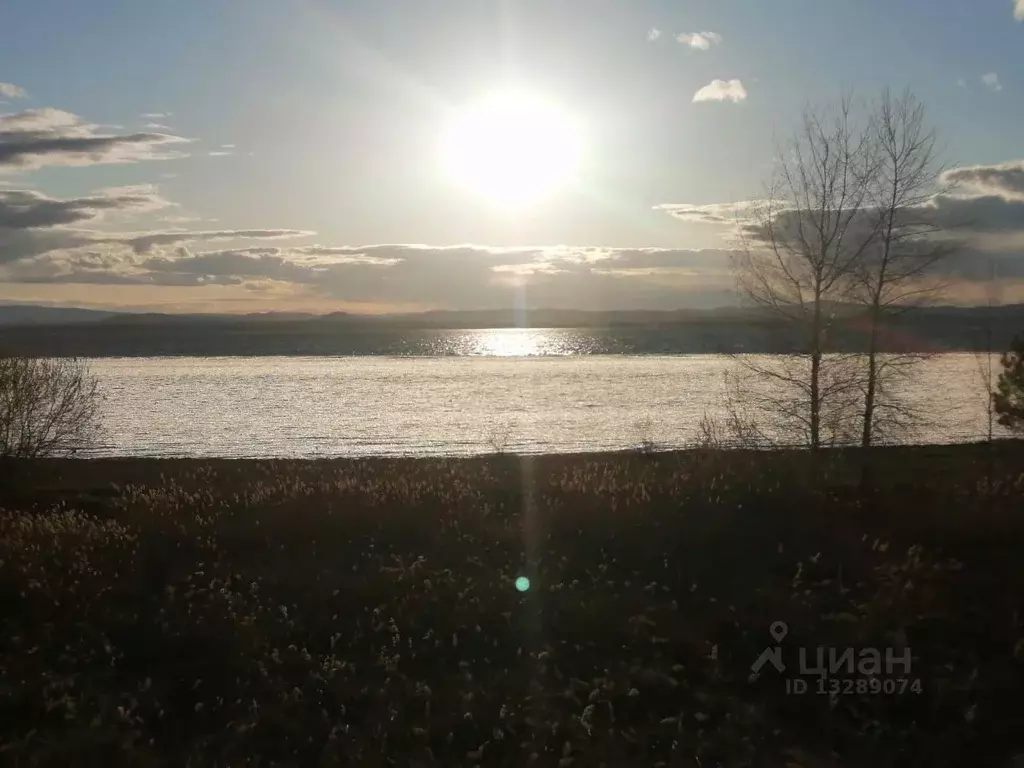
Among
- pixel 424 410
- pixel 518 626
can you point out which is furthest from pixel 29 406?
pixel 424 410

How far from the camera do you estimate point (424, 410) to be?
64.2 m

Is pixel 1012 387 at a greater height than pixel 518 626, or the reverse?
pixel 1012 387

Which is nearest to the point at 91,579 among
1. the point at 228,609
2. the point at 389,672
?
the point at 228,609

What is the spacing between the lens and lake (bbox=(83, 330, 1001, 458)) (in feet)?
148

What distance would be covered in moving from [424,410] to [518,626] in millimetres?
55208

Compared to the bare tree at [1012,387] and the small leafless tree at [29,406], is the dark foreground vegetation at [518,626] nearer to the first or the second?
the small leafless tree at [29,406]

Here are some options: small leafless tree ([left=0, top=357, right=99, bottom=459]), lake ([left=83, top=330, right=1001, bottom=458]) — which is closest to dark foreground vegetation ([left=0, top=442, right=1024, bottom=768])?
small leafless tree ([left=0, top=357, right=99, bottom=459])

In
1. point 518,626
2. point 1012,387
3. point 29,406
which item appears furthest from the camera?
point 1012,387

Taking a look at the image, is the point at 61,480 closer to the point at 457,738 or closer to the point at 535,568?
the point at 535,568

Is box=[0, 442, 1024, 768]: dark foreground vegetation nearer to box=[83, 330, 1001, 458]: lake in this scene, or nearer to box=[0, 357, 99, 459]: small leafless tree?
box=[0, 357, 99, 459]: small leafless tree

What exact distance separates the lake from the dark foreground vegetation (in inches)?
804

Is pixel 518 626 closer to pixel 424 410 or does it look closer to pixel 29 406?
pixel 29 406

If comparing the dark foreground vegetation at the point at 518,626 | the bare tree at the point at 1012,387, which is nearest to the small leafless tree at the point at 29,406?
the dark foreground vegetation at the point at 518,626

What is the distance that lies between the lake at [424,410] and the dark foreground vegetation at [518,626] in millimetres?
20417
